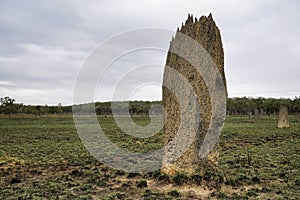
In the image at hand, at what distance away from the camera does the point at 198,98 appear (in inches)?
357

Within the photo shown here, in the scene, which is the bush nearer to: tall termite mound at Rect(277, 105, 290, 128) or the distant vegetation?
tall termite mound at Rect(277, 105, 290, 128)

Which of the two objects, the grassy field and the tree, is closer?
the grassy field

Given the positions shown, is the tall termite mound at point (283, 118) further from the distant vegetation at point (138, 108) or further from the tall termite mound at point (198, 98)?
the distant vegetation at point (138, 108)

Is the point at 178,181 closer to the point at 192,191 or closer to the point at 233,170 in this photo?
the point at 192,191

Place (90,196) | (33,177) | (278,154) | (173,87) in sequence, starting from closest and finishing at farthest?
(90,196) < (173,87) < (33,177) < (278,154)

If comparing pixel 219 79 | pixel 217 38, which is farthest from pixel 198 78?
pixel 217 38

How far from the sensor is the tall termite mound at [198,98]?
353 inches

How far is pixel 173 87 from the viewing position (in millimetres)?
9578

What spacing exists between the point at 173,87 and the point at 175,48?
3.77ft

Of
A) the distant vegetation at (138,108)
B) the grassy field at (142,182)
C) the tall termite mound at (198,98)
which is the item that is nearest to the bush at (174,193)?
the grassy field at (142,182)

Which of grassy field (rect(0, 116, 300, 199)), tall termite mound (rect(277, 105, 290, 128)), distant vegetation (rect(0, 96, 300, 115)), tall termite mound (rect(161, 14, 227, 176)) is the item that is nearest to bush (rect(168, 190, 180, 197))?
grassy field (rect(0, 116, 300, 199))

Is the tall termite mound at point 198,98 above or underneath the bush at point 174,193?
above

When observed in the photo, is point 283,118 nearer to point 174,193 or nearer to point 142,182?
point 142,182

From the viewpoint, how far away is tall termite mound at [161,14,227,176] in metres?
8.97
